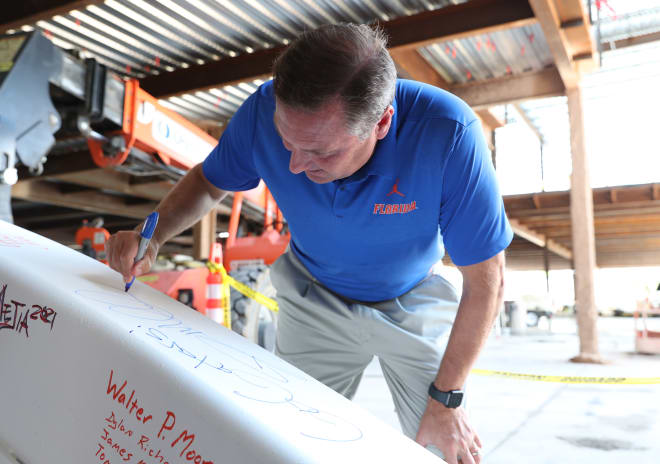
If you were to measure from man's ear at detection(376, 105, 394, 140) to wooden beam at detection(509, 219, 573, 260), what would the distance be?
9.23m

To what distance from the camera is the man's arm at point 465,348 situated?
4.31ft

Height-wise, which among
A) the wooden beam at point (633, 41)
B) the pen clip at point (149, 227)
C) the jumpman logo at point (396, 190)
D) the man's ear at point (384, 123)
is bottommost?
the pen clip at point (149, 227)

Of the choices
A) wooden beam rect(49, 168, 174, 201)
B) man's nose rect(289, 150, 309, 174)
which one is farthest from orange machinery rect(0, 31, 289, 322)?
wooden beam rect(49, 168, 174, 201)

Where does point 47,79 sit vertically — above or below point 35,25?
below

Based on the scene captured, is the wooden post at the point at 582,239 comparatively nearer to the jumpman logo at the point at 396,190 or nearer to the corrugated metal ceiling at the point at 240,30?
the corrugated metal ceiling at the point at 240,30

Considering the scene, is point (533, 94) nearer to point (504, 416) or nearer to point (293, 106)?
point (504, 416)

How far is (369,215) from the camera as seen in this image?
1.37 meters

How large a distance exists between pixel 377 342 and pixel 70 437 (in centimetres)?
92

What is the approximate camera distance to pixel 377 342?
5.31ft

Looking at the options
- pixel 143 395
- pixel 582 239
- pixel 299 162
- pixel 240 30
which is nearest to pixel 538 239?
pixel 582 239

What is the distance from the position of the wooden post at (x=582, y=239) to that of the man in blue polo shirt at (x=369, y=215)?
4.01m

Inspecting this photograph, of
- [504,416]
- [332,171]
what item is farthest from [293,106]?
[504,416]

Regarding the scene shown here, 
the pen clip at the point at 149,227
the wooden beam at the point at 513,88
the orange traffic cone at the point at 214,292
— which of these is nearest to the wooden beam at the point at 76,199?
the orange traffic cone at the point at 214,292
